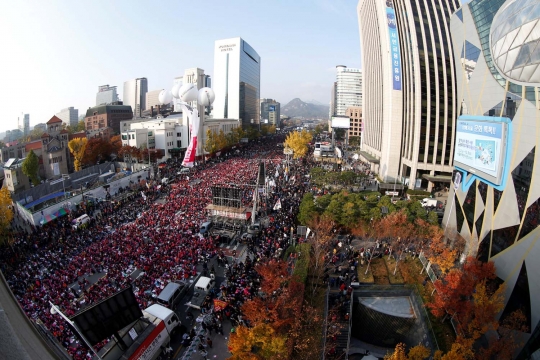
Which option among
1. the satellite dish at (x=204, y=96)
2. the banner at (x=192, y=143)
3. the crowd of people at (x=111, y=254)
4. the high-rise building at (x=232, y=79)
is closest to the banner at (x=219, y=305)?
the crowd of people at (x=111, y=254)

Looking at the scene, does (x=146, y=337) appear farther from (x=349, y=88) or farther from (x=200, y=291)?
(x=349, y=88)

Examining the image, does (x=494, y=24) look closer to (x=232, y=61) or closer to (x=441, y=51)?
(x=441, y=51)

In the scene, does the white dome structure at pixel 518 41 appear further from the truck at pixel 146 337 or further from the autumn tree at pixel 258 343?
the truck at pixel 146 337

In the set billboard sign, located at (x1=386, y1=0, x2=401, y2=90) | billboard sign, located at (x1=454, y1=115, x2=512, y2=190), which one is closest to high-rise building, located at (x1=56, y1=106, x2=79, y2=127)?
billboard sign, located at (x1=386, y1=0, x2=401, y2=90)

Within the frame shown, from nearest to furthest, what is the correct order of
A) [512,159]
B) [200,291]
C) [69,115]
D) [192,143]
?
[512,159] < [200,291] < [192,143] < [69,115]

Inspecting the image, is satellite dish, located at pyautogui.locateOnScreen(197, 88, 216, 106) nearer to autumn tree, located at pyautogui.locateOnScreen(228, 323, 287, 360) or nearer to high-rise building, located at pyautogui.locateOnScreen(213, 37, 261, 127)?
high-rise building, located at pyautogui.locateOnScreen(213, 37, 261, 127)


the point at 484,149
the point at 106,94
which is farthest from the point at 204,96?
the point at 106,94
